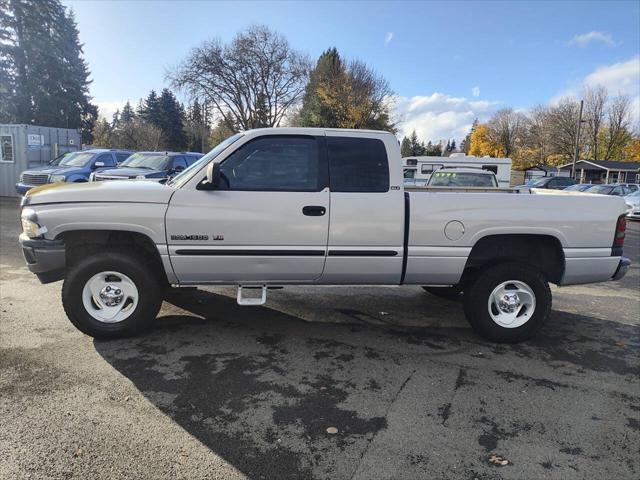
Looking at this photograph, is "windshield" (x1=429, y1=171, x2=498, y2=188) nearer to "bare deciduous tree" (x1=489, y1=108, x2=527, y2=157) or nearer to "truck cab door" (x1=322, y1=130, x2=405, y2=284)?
"truck cab door" (x1=322, y1=130, x2=405, y2=284)

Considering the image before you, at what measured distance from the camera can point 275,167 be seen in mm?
4492

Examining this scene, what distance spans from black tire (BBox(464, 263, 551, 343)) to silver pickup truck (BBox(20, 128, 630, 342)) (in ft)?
0.04

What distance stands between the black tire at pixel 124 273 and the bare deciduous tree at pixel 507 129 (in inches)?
3116

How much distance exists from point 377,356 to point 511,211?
195cm

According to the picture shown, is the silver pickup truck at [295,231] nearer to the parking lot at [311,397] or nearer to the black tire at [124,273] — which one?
the black tire at [124,273]

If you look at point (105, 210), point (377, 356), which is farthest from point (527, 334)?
point (105, 210)

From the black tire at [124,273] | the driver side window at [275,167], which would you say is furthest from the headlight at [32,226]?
the driver side window at [275,167]

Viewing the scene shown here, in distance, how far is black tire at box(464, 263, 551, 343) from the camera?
4.76 metres

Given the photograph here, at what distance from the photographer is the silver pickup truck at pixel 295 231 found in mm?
4324

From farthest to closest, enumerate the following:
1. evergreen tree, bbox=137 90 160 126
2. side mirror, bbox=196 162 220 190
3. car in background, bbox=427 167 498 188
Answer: evergreen tree, bbox=137 90 160 126, car in background, bbox=427 167 498 188, side mirror, bbox=196 162 220 190

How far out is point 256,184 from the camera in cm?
443

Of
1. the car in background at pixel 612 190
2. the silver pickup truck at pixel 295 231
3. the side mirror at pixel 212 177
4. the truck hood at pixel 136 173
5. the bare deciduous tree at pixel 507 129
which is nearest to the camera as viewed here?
the side mirror at pixel 212 177

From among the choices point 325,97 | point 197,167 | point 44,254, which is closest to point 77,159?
point 44,254

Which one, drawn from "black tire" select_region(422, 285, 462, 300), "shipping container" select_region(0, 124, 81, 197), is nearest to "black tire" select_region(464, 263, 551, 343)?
"black tire" select_region(422, 285, 462, 300)
